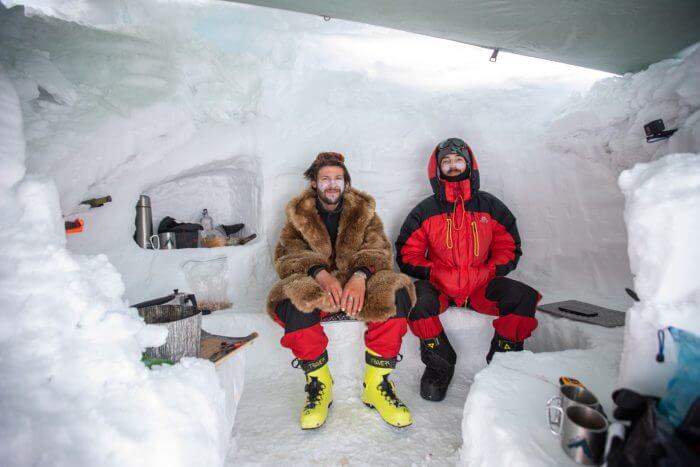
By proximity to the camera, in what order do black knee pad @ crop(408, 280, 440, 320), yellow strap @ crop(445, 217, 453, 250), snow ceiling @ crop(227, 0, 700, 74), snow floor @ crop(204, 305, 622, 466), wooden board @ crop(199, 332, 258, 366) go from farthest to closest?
yellow strap @ crop(445, 217, 453, 250), snow ceiling @ crop(227, 0, 700, 74), black knee pad @ crop(408, 280, 440, 320), wooden board @ crop(199, 332, 258, 366), snow floor @ crop(204, 305, 622, 466)

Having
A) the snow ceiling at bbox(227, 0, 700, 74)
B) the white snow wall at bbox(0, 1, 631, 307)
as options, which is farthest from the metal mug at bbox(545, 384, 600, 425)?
the snow ceiling at bbox(227, 0, 700, 74)

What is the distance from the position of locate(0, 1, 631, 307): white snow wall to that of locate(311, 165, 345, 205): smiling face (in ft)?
2.05

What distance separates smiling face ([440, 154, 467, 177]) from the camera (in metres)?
2.49

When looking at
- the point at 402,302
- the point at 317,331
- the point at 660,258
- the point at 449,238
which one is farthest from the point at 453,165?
the point at 660,258

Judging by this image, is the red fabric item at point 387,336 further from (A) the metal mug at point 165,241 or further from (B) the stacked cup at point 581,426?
(A) the metal mug at point 165,241

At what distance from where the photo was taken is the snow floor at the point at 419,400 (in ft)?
4.12

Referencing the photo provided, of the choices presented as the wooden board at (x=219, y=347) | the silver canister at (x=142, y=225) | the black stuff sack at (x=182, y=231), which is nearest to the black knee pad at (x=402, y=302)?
the wooden board at (x=219, y=347)

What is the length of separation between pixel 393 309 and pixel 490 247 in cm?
103

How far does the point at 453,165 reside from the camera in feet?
8.22

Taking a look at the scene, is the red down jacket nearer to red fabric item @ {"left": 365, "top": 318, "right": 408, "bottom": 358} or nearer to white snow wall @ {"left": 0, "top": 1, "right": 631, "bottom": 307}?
white snow wall @ {"left": 0, "top": 1, "right": 631, "bottom": 307}

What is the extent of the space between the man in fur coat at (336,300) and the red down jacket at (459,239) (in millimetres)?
337

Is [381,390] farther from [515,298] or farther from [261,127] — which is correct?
[261,127]

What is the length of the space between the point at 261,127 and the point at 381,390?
2393 millimetres

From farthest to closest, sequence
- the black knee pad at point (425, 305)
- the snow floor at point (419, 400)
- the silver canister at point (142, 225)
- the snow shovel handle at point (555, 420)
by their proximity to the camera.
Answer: the silver canister at point (142, 225), the black knee pad at point (425, 305), the snow floor at point (419, 400), the snow shovel handle at point (555, 420)
